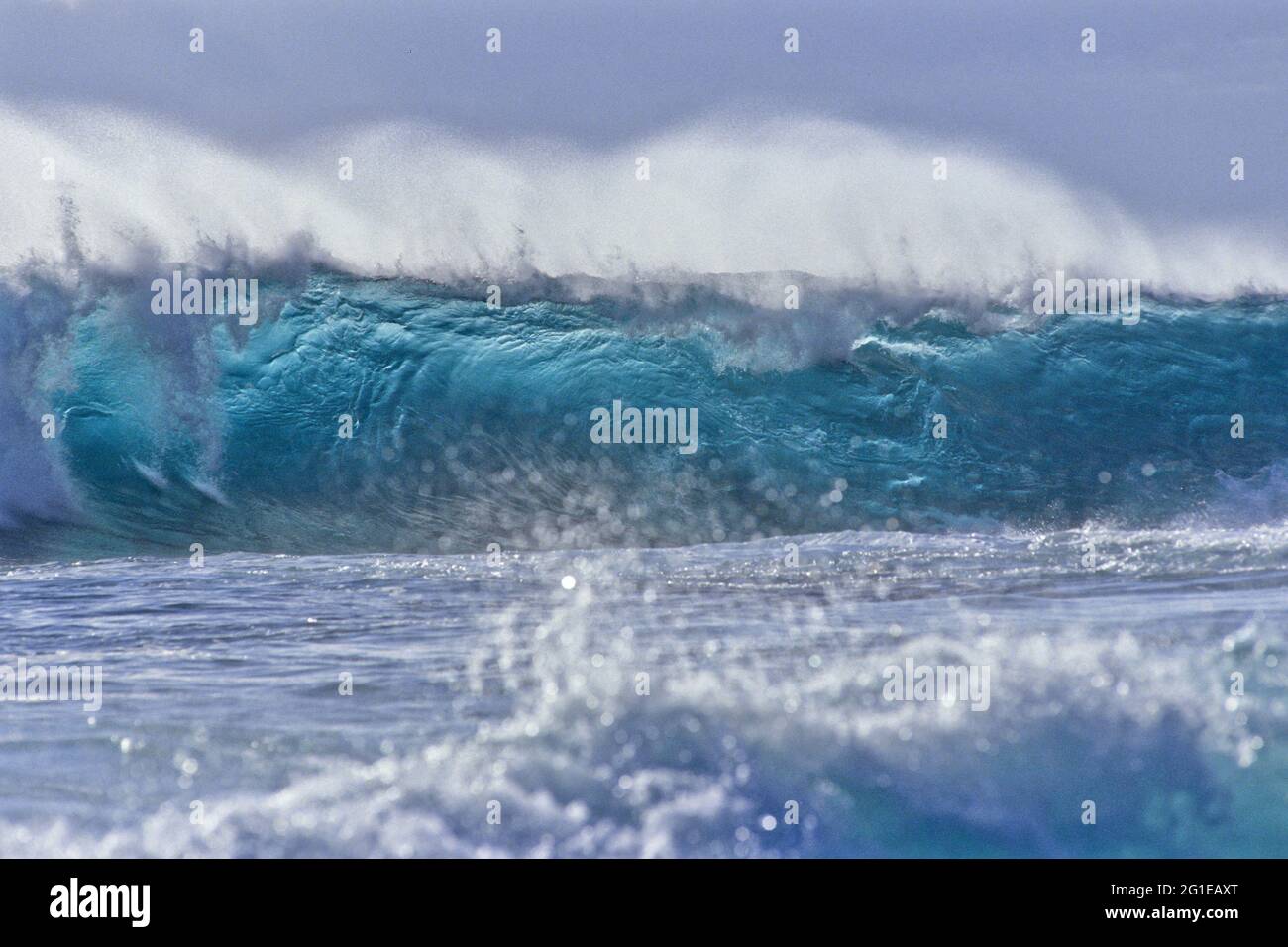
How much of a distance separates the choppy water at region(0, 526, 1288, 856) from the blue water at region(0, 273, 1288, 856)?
19 mm

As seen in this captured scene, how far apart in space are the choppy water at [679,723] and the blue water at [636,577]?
2 cm

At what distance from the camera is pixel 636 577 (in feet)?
26.8

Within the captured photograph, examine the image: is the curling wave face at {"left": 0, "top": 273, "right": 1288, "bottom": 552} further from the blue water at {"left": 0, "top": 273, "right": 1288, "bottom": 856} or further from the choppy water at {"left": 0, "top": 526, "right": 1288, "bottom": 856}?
the choppy water at {"left": 0, "top": 526, "right": 1288, "bottom": 856}

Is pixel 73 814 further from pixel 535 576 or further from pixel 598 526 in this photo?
pixel 598 526

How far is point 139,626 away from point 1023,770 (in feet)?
16.1

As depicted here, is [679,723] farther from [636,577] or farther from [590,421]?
[590,421]

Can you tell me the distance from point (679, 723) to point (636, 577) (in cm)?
307

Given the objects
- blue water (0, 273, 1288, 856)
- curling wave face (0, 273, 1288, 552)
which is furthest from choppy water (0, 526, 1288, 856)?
curling wave face (0, 273, 1288, 552)

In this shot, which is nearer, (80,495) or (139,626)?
(139,626)

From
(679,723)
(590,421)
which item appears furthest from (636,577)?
(679,723)

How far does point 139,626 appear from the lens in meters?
7.11

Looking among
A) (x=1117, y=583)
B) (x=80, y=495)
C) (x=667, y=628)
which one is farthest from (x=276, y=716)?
(x=80, y=495)

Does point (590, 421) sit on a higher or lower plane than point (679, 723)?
higher

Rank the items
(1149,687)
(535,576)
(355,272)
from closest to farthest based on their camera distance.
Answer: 1. (1149,687)
2. (535,576)
3. (355,272)
